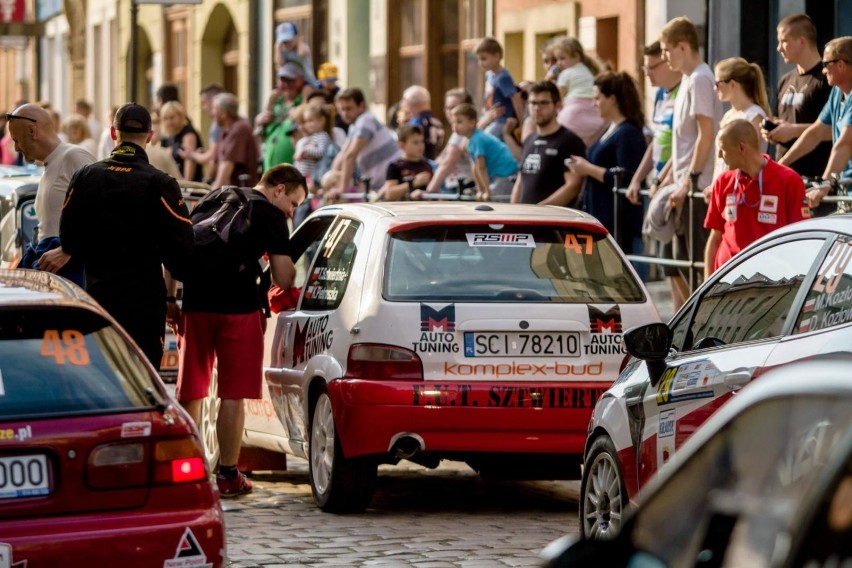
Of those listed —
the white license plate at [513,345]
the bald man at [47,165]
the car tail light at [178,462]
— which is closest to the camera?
the car tail light at [178,462]

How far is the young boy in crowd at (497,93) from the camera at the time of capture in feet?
58.2

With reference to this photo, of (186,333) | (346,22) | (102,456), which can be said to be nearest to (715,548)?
(102,456)

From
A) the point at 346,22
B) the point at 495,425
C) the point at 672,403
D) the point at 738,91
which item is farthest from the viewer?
the point at 346,22

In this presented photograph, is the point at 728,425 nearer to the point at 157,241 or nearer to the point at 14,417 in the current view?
the point at 14,417

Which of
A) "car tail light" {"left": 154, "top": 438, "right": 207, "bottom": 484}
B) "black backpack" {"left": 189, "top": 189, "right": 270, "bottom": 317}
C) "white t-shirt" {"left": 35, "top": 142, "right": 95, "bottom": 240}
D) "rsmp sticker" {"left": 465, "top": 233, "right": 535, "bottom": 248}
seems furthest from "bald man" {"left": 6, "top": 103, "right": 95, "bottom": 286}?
"car tail light" {"left": 154, "top": 438, "right": 207, "bottom": 484}

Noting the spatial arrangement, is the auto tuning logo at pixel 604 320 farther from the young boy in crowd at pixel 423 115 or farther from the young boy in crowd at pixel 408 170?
the young boy in crowd at pixel 423 115

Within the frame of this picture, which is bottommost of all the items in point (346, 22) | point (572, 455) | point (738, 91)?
point (572, 455)

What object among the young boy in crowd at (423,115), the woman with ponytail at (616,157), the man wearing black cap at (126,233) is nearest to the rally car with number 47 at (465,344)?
the man wearing black cap at (126,233)

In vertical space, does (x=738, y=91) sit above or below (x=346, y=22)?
below

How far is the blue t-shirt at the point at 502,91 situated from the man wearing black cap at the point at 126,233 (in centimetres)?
862

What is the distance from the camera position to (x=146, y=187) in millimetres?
9375

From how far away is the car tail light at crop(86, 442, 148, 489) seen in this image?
6145mm

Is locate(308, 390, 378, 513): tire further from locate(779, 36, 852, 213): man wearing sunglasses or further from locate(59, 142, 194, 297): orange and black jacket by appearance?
locate(779, 36, 852, 213): man wearing sunglasses

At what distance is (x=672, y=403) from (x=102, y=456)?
2.01 meters
